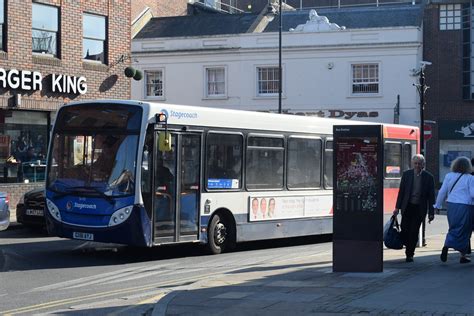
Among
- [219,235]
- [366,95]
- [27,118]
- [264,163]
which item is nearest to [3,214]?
[219,235]

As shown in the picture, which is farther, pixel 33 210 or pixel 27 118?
pixel 27 118

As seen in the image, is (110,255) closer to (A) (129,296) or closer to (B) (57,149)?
(B) (57,149)

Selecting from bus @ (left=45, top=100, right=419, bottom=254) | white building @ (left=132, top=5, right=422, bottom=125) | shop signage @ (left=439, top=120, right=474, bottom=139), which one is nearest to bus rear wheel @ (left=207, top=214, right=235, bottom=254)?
bus @ (left=45, top=100, right=419, bottom=254)

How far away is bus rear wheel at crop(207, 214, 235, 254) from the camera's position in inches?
556

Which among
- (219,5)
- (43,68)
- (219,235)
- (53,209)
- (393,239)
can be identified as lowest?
(219,235)

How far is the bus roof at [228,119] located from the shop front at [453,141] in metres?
20.8

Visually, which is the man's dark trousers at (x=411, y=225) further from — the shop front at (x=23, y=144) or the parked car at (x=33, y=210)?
the shop front at (x=23, y=144)

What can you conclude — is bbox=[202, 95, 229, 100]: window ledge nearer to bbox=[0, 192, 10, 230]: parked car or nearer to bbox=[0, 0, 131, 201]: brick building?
bbox=[0, 0, 131, 201]: brick building

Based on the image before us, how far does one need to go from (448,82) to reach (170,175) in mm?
28128

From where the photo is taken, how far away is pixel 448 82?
125ft

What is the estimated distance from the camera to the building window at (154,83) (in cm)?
4166

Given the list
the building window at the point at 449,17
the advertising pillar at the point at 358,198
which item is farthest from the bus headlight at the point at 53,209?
the building window at the point at 449,17

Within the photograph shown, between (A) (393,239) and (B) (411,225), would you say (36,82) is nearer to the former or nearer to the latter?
(A) (393,239)

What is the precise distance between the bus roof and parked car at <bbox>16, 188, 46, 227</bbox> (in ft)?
13.7
